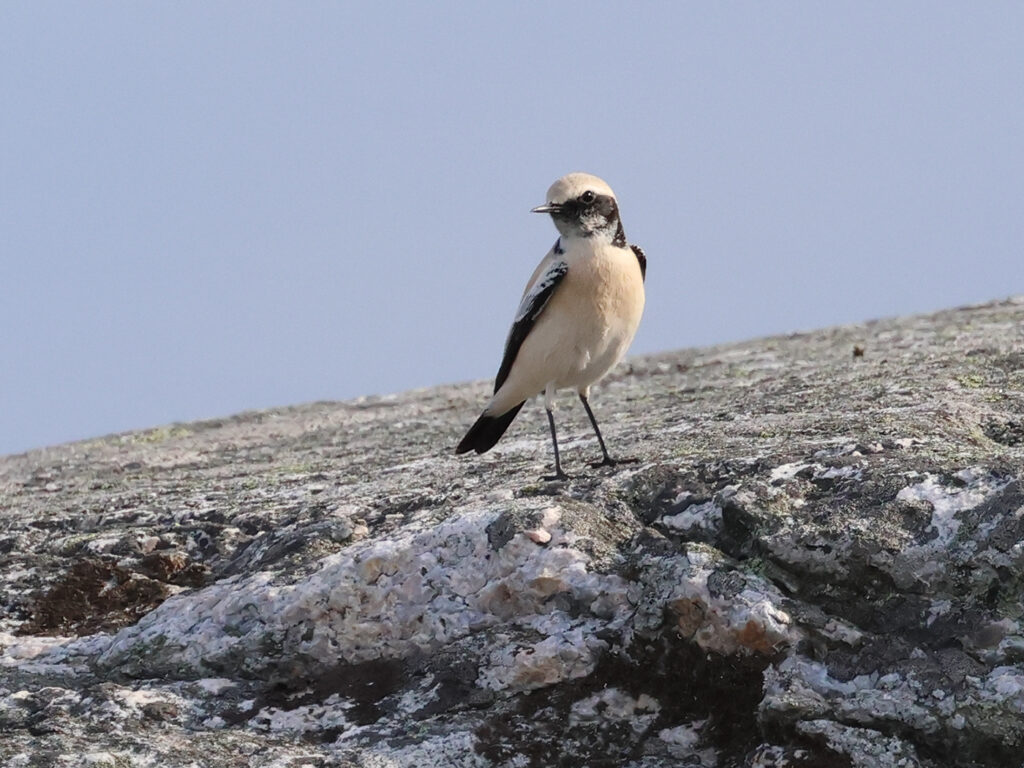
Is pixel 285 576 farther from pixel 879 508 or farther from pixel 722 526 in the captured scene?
pixel 879 508

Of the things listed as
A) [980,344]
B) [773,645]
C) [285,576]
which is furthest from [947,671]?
[980,344]

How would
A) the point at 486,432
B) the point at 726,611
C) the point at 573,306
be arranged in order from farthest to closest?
1. the point at 486,432
2. the point at 573,306
3. the point at 726,611

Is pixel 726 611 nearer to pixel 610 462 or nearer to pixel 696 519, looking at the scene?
pixel 696 519

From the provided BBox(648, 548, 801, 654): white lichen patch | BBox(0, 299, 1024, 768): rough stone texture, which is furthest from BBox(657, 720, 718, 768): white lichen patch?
BBox(648, 548, 801, 654): white lichen patch

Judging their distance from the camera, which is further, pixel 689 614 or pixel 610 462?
pixel 610 462

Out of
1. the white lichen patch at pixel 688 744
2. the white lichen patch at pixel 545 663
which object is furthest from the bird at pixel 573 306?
the white lichen patch at pixel 688 744

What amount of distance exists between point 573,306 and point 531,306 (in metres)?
0.26

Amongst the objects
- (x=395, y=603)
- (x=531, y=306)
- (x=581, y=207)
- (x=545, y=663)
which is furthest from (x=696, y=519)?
(x=581, y=207)

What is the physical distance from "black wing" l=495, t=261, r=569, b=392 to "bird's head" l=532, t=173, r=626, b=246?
0.22m

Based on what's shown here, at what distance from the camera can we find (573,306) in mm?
6391

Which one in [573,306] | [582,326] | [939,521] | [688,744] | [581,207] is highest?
[581,207]

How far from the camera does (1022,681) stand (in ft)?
11.6

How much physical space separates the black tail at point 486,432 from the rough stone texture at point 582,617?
0.86 meters

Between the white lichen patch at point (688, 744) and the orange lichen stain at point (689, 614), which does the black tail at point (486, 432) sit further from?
the white lichen patch at point (688, 744)
